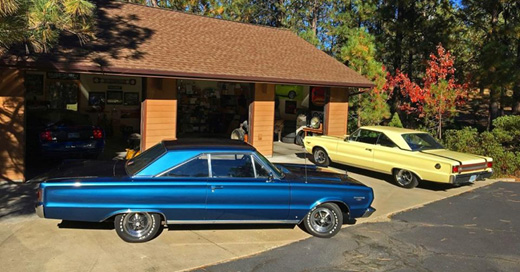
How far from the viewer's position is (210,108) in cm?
1967

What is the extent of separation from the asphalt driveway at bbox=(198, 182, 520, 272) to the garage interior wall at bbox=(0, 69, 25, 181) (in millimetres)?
5918

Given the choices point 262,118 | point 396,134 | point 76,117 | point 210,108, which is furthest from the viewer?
point 210,108

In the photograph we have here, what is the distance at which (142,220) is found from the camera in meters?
6.23

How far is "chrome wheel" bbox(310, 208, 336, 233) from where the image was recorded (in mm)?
6867

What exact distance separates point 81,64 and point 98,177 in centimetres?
426

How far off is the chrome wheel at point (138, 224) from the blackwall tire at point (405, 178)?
6901mm

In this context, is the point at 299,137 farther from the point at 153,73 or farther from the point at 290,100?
the point at 153,73

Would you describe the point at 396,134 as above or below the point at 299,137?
above

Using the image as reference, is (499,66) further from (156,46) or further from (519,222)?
(156,46)

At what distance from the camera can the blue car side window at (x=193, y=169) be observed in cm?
624

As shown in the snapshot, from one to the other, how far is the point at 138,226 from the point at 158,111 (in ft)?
19.0

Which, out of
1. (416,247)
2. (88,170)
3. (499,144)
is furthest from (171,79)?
(499,144)

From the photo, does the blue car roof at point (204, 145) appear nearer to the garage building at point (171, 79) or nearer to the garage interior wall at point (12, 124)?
the garage building at point (171, 79)

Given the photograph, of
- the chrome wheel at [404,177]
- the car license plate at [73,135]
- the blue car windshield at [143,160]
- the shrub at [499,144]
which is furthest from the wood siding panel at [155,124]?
the shrub at [499,144]
